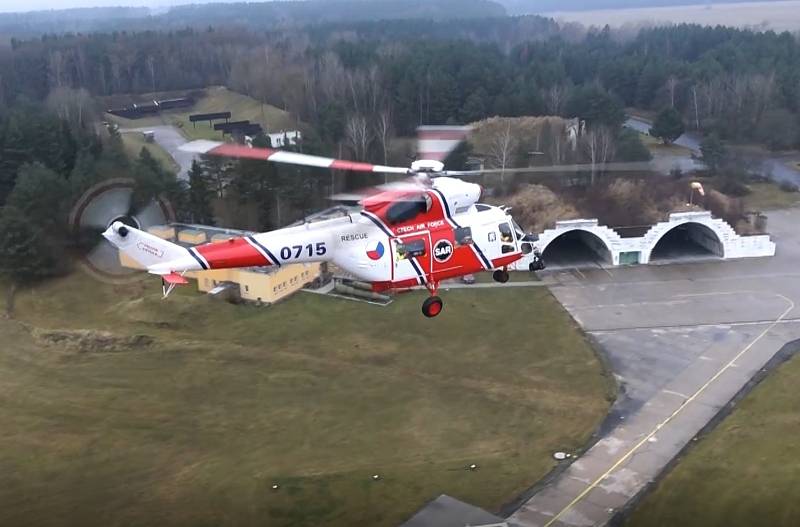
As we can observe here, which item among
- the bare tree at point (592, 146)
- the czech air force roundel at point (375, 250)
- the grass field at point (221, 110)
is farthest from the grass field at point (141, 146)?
the czech air force roundel at point (375, 250)

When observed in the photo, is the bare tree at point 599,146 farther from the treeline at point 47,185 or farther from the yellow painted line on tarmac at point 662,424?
the treeline at point 47,185

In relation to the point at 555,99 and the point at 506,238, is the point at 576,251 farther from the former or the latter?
the point at 555,99

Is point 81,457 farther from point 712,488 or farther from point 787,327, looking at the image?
point 787,327

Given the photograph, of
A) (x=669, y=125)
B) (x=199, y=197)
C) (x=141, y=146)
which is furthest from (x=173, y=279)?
(x=669, y=125)

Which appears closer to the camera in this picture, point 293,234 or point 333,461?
point 293,234

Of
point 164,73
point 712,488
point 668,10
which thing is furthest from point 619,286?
point 668,10

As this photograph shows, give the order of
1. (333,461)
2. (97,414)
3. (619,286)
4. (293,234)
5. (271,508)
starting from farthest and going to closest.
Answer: (619,286)
(97,414)
(333,461)
(271,508)
(293,234)

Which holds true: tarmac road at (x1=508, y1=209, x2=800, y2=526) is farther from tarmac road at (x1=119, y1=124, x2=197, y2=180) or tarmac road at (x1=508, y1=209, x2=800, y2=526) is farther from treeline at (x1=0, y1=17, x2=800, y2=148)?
tarmac road at (x1=119, y1=124, x2=197, y2=180)
